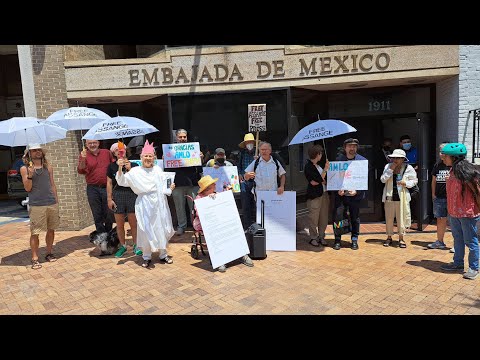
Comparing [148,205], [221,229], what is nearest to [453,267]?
[221,229]

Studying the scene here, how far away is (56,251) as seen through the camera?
6422 mm

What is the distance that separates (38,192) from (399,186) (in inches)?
232

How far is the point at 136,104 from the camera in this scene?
333 inches

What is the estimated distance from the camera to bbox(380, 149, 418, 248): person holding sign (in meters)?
5.81

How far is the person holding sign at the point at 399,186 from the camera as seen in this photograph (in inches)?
229

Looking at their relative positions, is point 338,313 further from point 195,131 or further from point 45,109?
point 45,109

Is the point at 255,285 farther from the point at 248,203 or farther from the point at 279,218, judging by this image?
the point at 248,203

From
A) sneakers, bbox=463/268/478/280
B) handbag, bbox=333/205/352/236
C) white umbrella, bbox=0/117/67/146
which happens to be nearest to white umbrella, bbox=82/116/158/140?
white umbrella, bbox=0/117/67/146

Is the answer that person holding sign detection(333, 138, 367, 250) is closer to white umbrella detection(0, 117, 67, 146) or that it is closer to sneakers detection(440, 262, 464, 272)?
sneakers detection(440, 262, 464, 272)

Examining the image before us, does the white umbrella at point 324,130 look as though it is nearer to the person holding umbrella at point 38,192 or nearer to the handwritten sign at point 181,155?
the handwritten sign at point 181,155

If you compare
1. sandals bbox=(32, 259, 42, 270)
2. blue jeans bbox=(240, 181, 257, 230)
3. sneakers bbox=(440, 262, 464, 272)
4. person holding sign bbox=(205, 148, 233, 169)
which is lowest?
sneakers bbox=(440, 262, 464, 272)

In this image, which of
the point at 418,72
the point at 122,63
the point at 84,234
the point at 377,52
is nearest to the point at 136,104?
the point at 122,63

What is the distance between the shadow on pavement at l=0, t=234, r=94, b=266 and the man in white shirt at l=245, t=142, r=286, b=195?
349cm

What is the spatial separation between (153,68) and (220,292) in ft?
17.0
